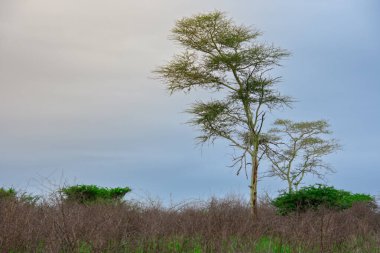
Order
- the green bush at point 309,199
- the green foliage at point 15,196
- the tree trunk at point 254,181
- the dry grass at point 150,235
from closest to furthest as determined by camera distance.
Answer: the dry grass at point 150,235, the green foliage at point 15,196, the green bush at point 309,199, the tree trunk at point 254,181

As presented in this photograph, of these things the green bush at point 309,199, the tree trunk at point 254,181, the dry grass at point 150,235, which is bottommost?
the dry grass at point 150,235

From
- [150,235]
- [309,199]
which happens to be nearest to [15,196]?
[150,235]

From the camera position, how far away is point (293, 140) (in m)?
40.2

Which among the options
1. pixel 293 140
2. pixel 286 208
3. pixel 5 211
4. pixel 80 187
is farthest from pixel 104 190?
pixel 293 140

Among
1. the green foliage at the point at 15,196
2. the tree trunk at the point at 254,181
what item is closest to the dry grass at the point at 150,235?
the green foliage at the point at 15,196

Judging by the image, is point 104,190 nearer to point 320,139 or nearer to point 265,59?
point 265,59

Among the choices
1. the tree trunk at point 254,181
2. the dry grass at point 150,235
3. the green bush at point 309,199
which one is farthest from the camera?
the tree trunk at point 254,181

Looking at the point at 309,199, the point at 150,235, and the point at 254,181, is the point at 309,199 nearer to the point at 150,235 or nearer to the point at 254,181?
the point at 254,181

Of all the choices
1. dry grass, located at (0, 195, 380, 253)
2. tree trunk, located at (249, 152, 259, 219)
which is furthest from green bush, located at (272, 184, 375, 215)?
dry grass, located at (0, 195, 380, 253)

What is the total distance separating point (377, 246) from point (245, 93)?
14.5 meters

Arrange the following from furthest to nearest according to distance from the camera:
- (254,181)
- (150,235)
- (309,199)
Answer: (254,181)
(309,199)
(150,235)

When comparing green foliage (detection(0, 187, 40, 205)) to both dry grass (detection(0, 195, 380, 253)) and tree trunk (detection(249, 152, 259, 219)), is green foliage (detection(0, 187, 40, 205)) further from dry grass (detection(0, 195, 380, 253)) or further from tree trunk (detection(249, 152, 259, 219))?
tree trunk (detection(249, 152, 259, 219))

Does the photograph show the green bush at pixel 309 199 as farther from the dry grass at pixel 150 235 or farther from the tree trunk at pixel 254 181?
the dry grass at pixel 150 235

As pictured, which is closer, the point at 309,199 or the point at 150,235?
the point at 150,235
